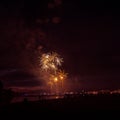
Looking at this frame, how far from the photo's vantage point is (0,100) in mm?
75562

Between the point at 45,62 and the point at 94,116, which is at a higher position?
the point at 45,62

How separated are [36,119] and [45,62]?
79.5 feet

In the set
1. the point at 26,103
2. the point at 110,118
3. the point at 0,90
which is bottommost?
the point at 110,118

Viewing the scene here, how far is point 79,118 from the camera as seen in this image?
3219 centimetres

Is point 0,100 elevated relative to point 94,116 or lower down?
elevated

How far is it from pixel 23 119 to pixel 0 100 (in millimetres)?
43231

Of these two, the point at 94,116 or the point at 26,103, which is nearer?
the point at 94,116

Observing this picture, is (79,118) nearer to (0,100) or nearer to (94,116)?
(94,116)

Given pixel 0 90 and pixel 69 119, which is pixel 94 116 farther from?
pixel 0 90

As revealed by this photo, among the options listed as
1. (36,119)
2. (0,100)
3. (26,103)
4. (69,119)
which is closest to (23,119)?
(36,119)

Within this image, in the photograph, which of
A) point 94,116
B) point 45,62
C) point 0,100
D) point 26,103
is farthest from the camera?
point 0,100

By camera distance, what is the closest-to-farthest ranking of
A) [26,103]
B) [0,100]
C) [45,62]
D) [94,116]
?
[94,116]
[26,103]
[45,62]
[0,100]

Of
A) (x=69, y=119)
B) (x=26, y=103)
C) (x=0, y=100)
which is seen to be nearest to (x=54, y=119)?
(x=69, y=119)

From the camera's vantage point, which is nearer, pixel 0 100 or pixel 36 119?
pixel 36 119
